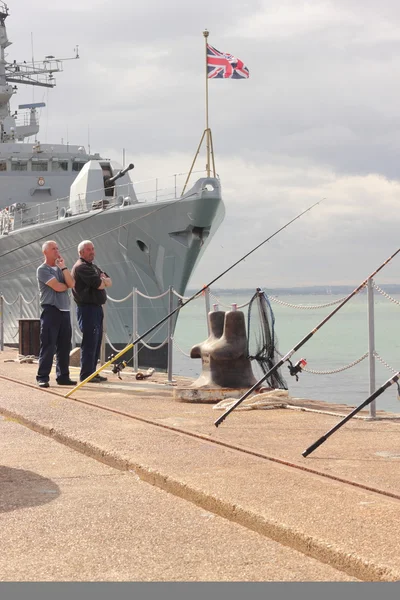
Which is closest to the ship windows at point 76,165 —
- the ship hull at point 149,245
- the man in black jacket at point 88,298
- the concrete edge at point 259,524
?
the ship hull at point 149,245

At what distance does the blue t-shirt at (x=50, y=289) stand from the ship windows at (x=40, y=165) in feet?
79.7

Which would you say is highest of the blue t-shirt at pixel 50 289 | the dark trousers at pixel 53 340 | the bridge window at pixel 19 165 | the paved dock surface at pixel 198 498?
the bridge window at pixel 19 165

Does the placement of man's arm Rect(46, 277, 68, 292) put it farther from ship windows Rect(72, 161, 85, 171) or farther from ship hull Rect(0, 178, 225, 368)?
ship windows Rect(72, 161, 85, 171)

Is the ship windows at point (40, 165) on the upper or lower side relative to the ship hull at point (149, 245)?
upper

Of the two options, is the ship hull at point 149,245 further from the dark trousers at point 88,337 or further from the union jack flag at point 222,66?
the dark trousers at point 88,337

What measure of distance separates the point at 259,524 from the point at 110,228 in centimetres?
2183

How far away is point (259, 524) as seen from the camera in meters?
3.80

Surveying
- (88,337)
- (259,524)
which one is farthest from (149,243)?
(259,524)

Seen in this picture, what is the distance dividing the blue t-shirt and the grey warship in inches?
513

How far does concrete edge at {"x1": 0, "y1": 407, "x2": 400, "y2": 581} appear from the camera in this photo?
3170 mm

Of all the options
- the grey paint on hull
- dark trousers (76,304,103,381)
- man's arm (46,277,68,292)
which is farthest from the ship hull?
man's arm (46,277,68,292)

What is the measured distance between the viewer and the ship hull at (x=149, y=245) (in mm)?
23812

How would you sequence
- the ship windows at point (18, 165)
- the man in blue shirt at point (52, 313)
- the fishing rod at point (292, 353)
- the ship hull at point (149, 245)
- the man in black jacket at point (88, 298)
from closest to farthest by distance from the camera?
the fishing rod at point (292, 353) < the man in blue shirt at point (52, 313) < the man in black jacket at point (88, 298) < the ship hull at point (149, 245) < the ship windows at point (18, 165)

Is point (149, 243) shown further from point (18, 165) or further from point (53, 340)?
point (53, 340)
